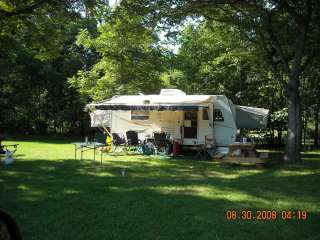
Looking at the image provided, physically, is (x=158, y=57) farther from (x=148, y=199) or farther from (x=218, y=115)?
(x=148, y=199)

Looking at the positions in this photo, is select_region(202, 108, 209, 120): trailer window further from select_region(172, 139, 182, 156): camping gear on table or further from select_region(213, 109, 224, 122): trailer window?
select_region(172, 139, 182, 156): camping gear on table

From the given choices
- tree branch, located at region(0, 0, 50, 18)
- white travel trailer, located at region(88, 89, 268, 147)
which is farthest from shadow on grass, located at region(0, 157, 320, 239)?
tree branch, located at region(0, 0, 50, 18)

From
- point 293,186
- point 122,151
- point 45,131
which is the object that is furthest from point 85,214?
point 45,131

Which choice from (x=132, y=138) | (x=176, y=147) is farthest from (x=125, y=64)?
(x=176, y=147)

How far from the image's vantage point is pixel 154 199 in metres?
7.86

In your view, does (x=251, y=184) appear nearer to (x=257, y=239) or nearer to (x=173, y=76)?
(x=257, y=239)

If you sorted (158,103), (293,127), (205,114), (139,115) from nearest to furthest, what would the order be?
1. (293,127)
2. (158,103)
3. (205,114)
4. (139,115)

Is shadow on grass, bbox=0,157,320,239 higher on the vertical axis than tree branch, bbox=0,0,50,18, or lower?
lower

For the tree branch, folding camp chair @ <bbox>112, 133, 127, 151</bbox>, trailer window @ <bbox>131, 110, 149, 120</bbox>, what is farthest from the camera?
trailer window @ <bbox>131, 110, 149, 120</bbox>

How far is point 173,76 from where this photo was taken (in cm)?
2814

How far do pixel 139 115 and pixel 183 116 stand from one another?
2.14 m

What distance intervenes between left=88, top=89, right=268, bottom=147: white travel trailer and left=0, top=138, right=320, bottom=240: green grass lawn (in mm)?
3618
